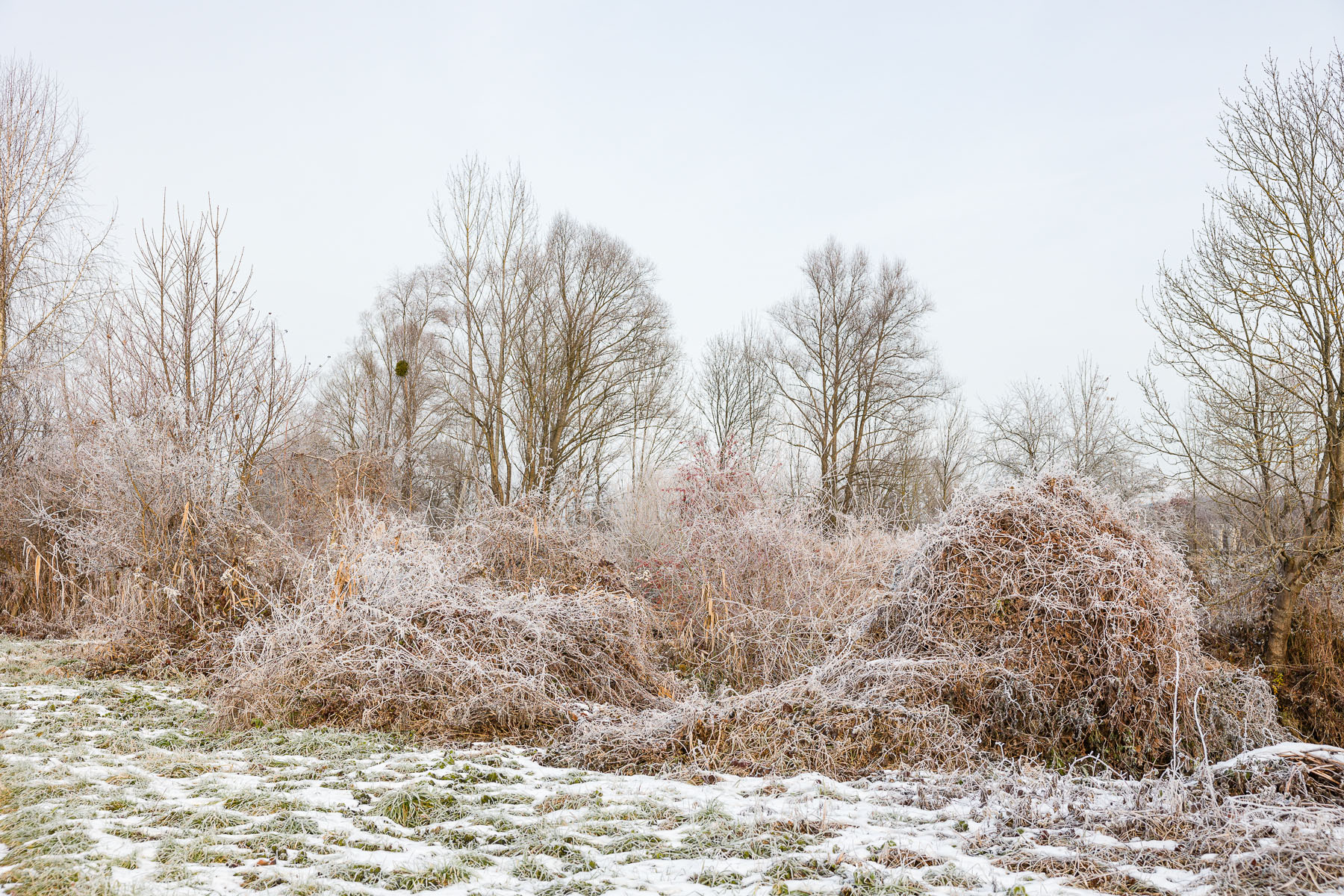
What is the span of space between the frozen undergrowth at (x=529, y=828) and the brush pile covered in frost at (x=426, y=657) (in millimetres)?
613

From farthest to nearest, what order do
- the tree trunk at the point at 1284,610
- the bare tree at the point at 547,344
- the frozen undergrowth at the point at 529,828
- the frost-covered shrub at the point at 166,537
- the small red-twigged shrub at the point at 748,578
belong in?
1. the bare tree at the point at 547,344
2. the tree trunk at the point at 1284,610
3. the frost-covered shrub at the point at 166,537
4. the small red-twigged shrub at the point at 748,578
5. the frozen undergrowth at the point at 529,828

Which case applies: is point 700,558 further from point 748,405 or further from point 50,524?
point 748,405

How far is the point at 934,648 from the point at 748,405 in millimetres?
24019

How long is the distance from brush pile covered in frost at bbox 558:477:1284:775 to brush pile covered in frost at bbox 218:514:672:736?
2.53ft

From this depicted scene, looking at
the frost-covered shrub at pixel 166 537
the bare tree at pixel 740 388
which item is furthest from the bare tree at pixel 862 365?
the frost-covered shrub at pixel 166 537

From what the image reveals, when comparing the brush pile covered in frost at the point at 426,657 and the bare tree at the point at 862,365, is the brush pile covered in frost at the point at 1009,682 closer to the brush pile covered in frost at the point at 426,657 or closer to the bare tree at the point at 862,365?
the brush pile covered in frost at the point at 426,657

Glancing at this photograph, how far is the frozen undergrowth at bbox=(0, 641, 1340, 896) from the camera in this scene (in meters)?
2.99

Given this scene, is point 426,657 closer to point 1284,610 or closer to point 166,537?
point 166,537

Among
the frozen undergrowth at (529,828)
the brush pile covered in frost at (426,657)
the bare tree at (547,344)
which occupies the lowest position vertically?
the frozen undergrowth at (529,828)

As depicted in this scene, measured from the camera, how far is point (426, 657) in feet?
19.6

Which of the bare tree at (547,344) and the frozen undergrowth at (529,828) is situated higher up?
the bare tree at (547,344)

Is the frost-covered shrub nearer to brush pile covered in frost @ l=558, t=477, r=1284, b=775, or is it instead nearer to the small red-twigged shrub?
the small red-twigged shrub

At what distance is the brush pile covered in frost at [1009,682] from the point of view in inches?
202

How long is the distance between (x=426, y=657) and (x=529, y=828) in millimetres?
2611
